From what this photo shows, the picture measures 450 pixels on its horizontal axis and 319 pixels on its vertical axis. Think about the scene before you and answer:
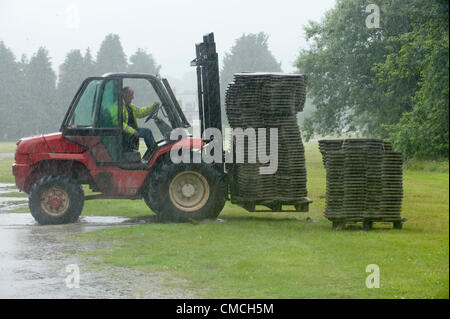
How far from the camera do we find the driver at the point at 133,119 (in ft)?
43.7

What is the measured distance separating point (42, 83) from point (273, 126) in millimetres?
75687

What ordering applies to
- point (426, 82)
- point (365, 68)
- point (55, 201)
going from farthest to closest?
point (365, 68) → point (426, 82) → point (55, 201)

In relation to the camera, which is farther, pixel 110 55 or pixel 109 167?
pixel 110 55

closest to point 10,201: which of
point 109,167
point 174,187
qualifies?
point 109,167

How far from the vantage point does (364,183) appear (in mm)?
12141

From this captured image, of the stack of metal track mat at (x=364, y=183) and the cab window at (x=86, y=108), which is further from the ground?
the cab window at (x=86, y=108)

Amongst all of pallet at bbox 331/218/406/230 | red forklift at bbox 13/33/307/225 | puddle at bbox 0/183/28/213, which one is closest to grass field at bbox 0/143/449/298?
pallet at bbox 331/218/406/230

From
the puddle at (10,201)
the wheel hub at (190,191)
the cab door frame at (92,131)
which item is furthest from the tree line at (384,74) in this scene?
the puddle at (10,201)

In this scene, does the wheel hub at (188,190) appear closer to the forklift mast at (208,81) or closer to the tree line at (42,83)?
the forklift mast at (208,81)

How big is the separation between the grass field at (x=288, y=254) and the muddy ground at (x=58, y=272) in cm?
35

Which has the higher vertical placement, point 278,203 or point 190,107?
point 190,107

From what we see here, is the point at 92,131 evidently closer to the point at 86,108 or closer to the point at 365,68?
the point at 86,108
